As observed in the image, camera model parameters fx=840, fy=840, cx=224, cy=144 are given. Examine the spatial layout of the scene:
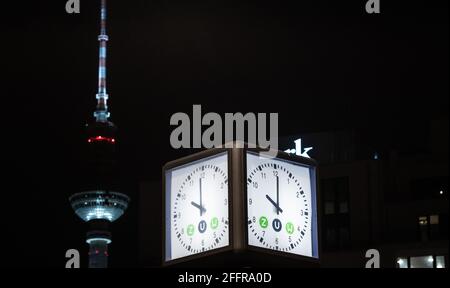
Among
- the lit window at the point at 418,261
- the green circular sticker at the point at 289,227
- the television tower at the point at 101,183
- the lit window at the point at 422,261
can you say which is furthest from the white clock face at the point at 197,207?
the television tower at the point at 101,183

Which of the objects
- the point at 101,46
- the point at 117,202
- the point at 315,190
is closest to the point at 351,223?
the point at 315,190

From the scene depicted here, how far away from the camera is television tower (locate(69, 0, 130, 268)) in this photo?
167250 mm

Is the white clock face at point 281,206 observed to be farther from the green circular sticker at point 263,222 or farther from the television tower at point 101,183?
the television tower at point 101,183

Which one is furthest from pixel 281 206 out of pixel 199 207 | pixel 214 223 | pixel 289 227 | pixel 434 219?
pixel 434 219

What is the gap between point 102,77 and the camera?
182 m

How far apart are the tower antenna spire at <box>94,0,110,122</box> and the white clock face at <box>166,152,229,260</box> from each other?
163709 mm

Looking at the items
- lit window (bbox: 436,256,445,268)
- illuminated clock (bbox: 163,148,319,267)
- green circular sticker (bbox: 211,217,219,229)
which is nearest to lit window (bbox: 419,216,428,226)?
lit window (bbox: 436,256,445,268)

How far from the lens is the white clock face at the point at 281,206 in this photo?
8.77 m

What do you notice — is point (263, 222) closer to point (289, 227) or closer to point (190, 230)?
point (289, 227)

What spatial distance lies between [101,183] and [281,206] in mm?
171214

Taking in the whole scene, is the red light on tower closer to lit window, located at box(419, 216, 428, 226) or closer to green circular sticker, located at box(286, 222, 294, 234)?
lit window, located at box(419, 216, 428, 226)

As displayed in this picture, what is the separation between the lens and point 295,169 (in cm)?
922
